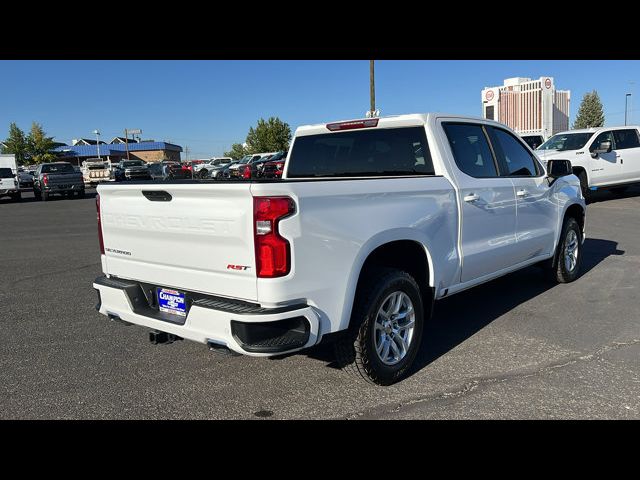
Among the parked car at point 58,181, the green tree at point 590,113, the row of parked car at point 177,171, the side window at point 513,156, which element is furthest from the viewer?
the green tree at point 590,113

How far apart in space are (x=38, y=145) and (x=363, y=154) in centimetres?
7350

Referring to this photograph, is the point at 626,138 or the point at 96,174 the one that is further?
the point at 96,174

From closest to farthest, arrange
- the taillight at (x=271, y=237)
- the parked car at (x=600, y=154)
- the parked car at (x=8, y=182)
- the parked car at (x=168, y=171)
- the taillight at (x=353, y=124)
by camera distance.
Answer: the taillight at (x=271, y=237), the taillight at (x=353, y=124), the parked car at (x=600, y=154), the parked car at (x=8, y=182), the parked car at (x=168, y=171)

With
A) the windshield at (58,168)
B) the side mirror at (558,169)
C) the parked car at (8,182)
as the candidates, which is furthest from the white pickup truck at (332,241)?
the parked car at (8,182)

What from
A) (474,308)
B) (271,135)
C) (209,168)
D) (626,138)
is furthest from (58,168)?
(271,135)

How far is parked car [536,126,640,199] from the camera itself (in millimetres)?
13828

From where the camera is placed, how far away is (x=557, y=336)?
4527 mm

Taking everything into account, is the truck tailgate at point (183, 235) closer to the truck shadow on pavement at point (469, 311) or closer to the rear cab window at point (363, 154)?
the truck shadow on pavement at point (469, 311)

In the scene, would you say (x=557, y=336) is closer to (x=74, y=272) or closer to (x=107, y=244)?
(x=107, y=244)

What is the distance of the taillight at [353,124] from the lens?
15.0 ft

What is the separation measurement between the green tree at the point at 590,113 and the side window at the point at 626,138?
73.1m

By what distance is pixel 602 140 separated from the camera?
1435cm

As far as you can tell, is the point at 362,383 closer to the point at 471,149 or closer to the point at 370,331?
the point at 370,331
